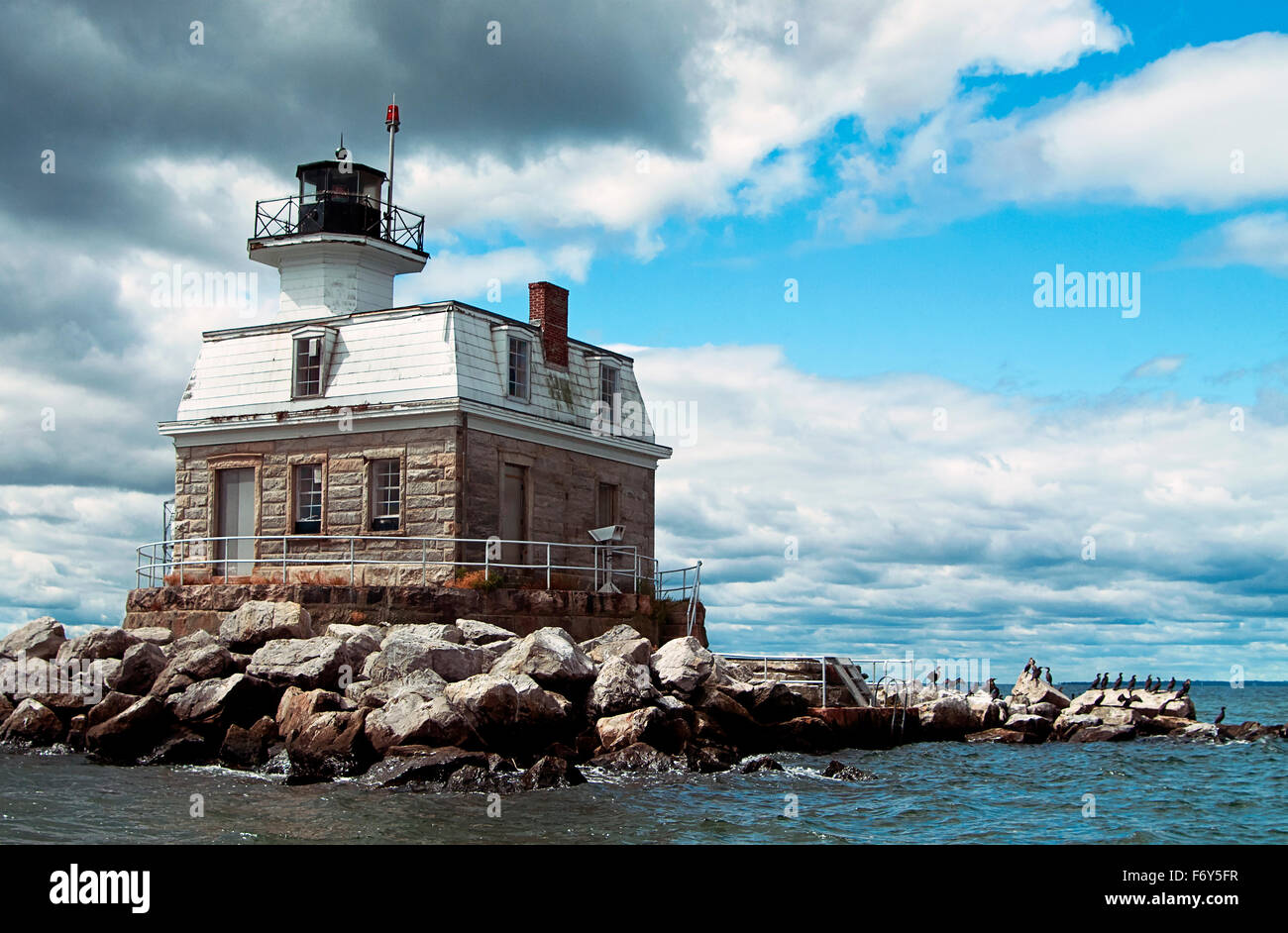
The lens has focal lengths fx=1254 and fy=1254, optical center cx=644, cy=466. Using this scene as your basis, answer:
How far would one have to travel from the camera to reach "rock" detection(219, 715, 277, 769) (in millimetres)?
17547

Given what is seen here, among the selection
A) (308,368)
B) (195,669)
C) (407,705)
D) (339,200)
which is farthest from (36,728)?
(339,200)

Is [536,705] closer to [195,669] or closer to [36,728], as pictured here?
[195,669]

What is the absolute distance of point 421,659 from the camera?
18.4 metres

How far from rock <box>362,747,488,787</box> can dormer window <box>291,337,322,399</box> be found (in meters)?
10.6

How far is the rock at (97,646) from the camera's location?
20.4 m

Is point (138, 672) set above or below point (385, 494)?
below

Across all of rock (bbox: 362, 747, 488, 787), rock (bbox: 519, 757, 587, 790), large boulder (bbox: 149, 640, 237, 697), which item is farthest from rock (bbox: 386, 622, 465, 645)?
rock (bbox: 519, 757, 587, 790)

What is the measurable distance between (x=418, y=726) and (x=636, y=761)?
10.0 feet

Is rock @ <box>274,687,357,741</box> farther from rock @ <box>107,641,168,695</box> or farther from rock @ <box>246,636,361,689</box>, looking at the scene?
rock @ <box>107,641,168,695</box>

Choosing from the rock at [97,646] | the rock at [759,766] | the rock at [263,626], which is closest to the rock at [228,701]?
the rock at [263,626]

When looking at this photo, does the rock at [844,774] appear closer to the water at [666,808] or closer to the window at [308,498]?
the water at [666,808]

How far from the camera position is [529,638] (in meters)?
18.8
